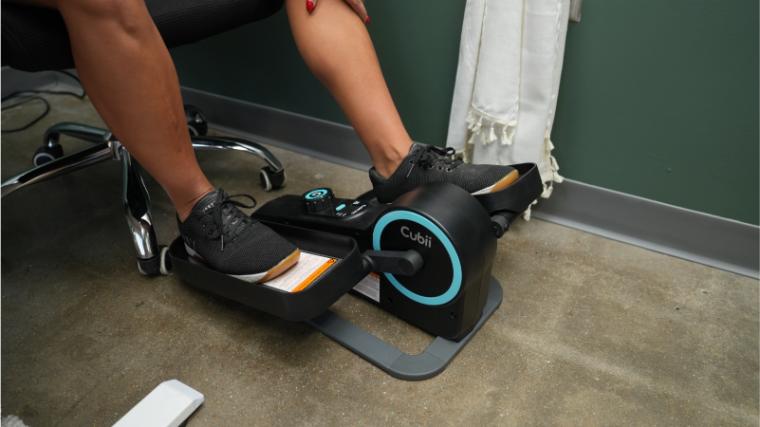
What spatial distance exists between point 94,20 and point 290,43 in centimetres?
65

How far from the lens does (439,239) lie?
2.43ft

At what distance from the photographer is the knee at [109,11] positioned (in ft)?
2.36

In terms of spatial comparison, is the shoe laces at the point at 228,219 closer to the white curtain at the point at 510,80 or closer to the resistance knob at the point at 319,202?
the resistance knob at the point at 319,202

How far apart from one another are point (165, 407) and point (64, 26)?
0.56 meters

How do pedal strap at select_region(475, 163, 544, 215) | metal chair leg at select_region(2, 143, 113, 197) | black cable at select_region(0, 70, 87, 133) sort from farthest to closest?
black cable at select_region(0, 70, 87, 133) < metal chair leg at select_region(2, 143, 113, 197) < pedal strap at select_region(475, 163, 544, 215)

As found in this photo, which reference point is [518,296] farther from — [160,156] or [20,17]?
[20,17]

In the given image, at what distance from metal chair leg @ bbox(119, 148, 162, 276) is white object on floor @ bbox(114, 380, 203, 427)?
0.93ft

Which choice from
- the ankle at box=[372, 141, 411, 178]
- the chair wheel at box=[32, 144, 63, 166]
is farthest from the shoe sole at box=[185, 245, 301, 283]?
Result: the chair wheel at box=[32, 144, 63, 166]

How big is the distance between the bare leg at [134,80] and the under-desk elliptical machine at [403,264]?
6.9 inches

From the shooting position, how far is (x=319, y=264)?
2.74 ft

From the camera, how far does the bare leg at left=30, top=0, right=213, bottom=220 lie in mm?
735

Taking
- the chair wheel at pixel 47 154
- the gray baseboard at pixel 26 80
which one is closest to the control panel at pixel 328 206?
the chair wheel at pixel 47 154

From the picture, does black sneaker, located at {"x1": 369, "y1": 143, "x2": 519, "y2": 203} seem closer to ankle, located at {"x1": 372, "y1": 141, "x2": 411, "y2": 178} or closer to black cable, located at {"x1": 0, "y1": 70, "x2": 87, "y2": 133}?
ankle, located at {"x1": 372, "y1": 141, "x2": 411, "y2": 178}

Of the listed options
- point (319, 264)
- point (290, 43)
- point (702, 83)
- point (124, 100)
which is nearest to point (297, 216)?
point (319, 264)
